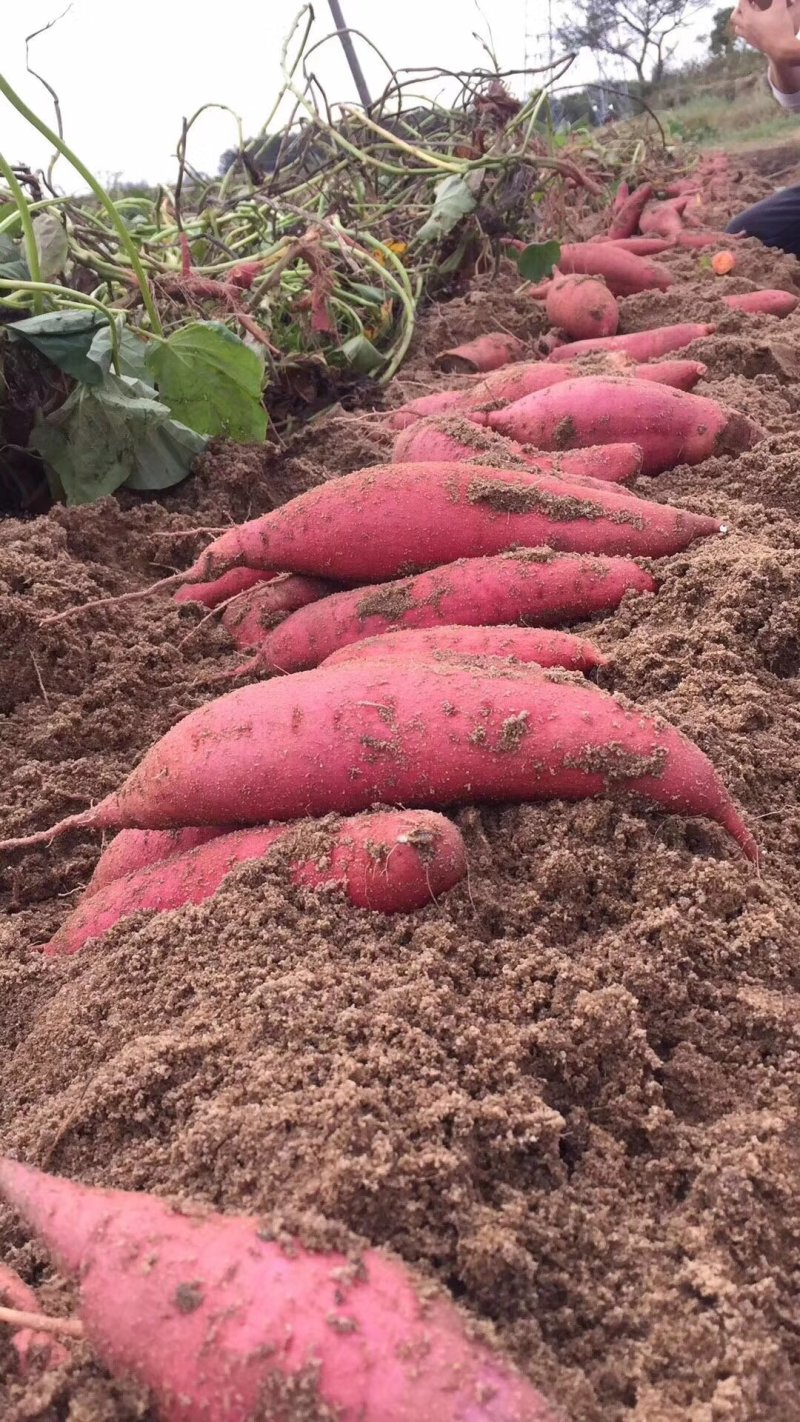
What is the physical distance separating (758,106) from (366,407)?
1010cm

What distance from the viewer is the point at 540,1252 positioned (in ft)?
2.25

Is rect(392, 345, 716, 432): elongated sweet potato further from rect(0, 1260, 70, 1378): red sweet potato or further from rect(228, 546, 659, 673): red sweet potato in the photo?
rect(0, 1260, 70, 1378): red sweet potato

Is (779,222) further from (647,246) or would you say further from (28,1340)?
(28,1340)

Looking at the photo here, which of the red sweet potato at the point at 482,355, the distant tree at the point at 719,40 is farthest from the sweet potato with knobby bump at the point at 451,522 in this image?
the distant tree at the point at 719,40

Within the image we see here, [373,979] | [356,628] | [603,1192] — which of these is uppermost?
[356,628]

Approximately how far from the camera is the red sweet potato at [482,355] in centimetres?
306

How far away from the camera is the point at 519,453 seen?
1773 millimetres

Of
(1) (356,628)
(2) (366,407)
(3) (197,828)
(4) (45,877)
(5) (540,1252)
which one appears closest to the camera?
(5) (540,1252)

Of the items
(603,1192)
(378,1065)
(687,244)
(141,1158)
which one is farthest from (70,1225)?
(687,244)

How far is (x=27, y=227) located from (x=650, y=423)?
1495 mm

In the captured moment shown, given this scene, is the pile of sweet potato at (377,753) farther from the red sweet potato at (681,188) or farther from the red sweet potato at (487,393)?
the red sweet potato at (681,188)

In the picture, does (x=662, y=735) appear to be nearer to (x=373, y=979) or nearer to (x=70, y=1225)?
(x=373, y=979)

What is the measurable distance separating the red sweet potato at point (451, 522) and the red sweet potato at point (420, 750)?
0.40m

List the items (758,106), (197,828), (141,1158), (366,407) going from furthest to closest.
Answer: (758,106) < (366,407) < (197,828) < (141,1158)
